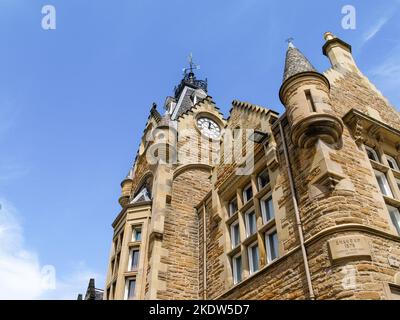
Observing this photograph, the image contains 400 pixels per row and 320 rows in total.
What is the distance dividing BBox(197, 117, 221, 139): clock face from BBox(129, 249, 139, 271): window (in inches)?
313

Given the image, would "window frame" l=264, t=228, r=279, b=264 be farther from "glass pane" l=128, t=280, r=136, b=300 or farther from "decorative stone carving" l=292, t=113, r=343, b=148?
"glass pane" l=128, t=280, r=136, b=300

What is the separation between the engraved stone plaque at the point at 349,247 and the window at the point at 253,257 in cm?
329

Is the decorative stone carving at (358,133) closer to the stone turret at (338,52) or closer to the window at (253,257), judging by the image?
the window at (253,257)

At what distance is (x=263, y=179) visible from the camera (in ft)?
36.2

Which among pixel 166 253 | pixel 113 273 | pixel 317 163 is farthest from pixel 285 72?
pixel 113 273

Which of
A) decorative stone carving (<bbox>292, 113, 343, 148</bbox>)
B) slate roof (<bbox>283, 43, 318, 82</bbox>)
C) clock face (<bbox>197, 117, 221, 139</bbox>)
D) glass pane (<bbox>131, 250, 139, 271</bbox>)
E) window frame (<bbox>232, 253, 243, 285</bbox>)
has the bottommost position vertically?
window frame (<bbox>232, 253, 243, 285</bbox>)

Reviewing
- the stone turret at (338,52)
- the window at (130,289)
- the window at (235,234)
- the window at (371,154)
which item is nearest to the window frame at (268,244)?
the window at (235,234)

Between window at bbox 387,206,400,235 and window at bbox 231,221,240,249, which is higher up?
window at bbox 231,221,240,249

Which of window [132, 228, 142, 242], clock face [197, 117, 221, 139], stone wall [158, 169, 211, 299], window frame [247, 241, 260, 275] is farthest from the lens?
clock face [197, 117, 221, 139]

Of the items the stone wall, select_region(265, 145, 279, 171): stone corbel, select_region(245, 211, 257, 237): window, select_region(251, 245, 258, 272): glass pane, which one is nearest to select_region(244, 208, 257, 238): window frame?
select_region(245, 211, 257, 237): window

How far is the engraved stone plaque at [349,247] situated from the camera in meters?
6.88

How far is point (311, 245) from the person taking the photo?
7.75m

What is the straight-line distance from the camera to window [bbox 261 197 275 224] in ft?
33.3

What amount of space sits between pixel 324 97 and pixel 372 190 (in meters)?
2.62
